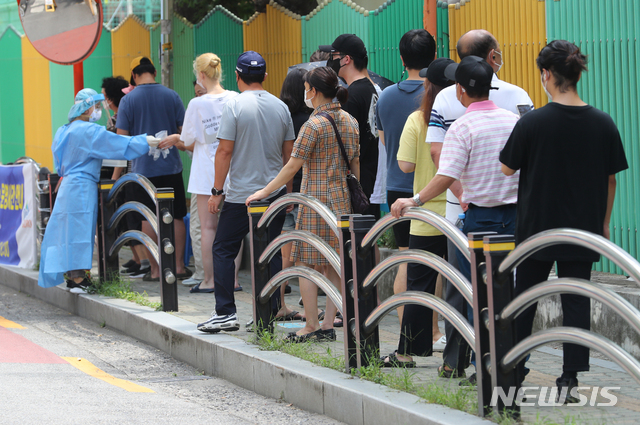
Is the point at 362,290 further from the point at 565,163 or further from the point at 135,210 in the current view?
the point at 135,210

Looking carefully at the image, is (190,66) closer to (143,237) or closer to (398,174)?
A: (143,237)

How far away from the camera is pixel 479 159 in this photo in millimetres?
4621

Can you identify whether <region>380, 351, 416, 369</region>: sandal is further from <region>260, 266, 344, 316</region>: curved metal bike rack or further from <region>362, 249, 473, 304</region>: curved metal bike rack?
<region>362, 249, 473, 304</region>: curved metal bike rack

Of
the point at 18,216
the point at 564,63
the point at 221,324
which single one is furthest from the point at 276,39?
the point at 564,63

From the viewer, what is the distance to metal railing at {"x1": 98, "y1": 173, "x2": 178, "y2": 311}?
281 inches

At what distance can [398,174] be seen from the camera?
19.0 ft

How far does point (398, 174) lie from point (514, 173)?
4.62 feet

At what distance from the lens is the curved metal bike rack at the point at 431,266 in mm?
4207

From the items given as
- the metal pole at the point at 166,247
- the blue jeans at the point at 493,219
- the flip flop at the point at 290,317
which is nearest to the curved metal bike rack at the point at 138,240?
the metal pole at the point at 166,247

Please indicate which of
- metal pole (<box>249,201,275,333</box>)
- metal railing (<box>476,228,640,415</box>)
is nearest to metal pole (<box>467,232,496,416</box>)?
metal railing (<box>476,228,640,415</box>)

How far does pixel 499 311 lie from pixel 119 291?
488 centimetres

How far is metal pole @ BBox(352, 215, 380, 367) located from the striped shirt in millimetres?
588

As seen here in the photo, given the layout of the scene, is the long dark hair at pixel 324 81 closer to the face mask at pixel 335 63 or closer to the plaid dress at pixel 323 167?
the plaid dress at pixel 323 167

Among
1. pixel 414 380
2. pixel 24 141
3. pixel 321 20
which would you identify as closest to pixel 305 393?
pixel 414 380
